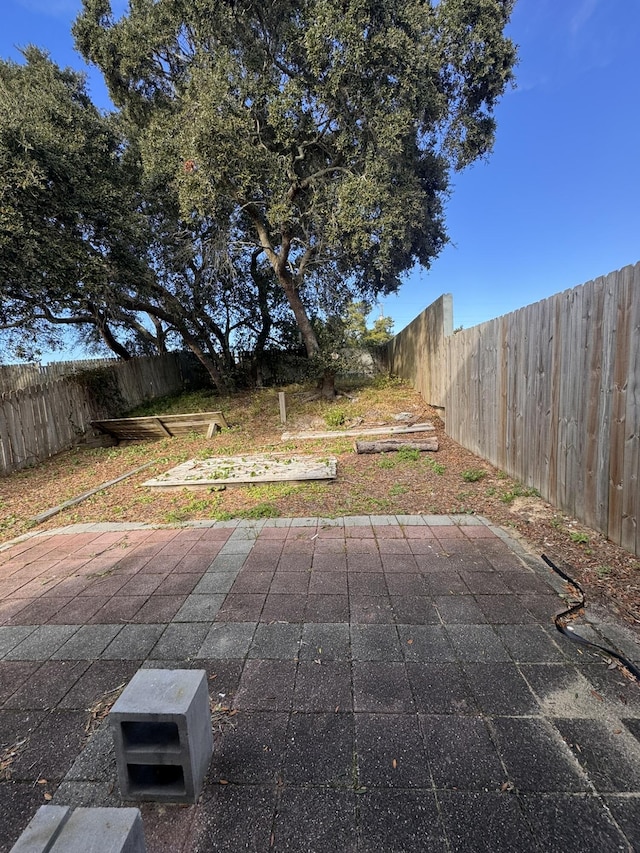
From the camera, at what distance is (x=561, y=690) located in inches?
62.7

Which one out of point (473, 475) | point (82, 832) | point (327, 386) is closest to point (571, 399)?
point (473, 475)

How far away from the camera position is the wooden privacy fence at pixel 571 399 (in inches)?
99.0

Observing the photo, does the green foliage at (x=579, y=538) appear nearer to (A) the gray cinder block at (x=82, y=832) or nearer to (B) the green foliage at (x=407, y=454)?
(B) the green foliage at (x=407, y=454)

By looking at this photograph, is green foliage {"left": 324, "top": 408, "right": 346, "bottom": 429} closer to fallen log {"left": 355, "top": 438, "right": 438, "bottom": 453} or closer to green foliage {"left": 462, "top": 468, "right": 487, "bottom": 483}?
fallen log {"left": 355, "top": 438, "right": 438, "bottom": 453}

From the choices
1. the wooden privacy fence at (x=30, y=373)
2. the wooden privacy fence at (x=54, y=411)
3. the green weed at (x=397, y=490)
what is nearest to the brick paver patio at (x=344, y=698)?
the green weed at (x=397, y=490)

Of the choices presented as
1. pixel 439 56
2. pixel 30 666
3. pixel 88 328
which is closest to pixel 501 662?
pixel 30 666

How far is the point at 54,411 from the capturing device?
727 cm

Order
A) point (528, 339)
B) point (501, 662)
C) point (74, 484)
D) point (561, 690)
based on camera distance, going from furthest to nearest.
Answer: point (74, 484) → point (528, 339) → point (501, 662) → point (561, 690)

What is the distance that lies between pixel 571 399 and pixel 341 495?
2.27 metres

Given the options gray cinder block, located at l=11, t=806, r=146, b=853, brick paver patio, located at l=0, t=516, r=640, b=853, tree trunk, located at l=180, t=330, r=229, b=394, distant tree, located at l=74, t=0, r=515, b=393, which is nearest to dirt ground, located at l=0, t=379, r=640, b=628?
brick paver patio, located at l=0, t=516, r=640, b=853

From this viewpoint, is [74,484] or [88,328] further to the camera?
[88,328]

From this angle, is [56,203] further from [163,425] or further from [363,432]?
[363,432]

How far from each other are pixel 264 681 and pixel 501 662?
3.43 feet

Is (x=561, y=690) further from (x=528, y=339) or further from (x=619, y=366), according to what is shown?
→ (x=528, y=339)
